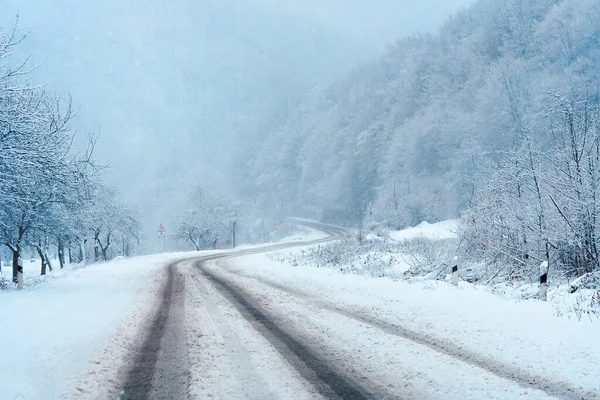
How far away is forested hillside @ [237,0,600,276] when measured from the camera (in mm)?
12359

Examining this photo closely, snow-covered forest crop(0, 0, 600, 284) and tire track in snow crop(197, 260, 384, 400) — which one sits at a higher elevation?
snow-covered forest crop(0, 0, 600, 284)

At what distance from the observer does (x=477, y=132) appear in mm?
55875

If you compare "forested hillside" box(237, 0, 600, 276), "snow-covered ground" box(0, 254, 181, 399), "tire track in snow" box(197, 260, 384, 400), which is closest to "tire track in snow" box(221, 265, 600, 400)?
"tire track in snow" box(197, 260, 384, 400)

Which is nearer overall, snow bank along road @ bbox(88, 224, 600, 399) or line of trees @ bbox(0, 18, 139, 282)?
snow bank along road @ bbox(88, 224, 600, 399)

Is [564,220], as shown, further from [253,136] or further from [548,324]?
[253,136]

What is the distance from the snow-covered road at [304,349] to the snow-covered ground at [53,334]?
28mm

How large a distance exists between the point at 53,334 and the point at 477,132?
58072 mm

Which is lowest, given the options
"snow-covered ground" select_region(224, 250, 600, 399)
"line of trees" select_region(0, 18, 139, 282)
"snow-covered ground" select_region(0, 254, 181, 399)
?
"snow-covered ground" select_region(224, 250, 600, 399)

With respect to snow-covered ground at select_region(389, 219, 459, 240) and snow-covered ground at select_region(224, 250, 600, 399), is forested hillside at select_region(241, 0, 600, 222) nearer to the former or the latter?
snow-covered ground at select_region(389, 219, 459, 240)

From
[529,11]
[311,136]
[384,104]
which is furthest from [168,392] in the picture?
[311,136]

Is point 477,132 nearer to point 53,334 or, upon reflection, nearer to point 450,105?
point 450,105

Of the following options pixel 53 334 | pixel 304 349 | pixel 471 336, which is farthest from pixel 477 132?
pixel 53 334

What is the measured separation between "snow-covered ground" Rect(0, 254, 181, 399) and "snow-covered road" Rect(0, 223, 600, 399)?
28 millimetres

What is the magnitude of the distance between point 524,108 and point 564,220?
153ft
